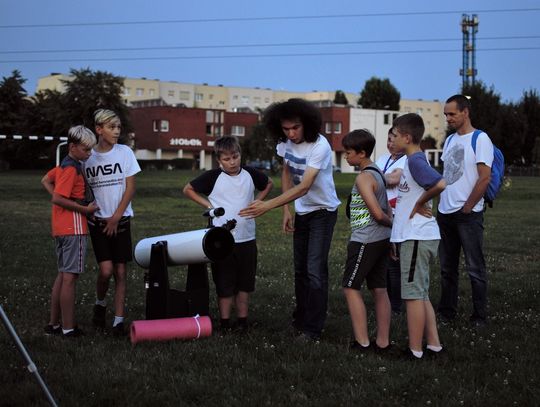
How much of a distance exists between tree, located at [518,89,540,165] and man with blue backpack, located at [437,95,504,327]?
76.5 m

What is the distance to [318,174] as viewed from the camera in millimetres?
6164

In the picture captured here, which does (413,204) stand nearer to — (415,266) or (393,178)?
(415,266)

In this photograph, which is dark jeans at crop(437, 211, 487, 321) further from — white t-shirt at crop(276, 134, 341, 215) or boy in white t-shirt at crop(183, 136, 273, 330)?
boy in white t-shirt at crop(183, 136, 273, 330)

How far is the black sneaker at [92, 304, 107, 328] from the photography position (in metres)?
6.68

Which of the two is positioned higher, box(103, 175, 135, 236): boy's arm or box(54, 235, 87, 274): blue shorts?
box(103, 175, 135, 236): boy's arm

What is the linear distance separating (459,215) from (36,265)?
21.4 ft

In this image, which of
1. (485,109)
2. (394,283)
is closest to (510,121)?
(485,109)

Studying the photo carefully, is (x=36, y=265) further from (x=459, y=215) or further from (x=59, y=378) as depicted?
(x=459, y=215)

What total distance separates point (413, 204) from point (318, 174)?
993mm

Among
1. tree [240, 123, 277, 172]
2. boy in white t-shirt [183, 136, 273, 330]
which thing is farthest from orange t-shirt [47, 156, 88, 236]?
tree [240, 123, 277, 172]

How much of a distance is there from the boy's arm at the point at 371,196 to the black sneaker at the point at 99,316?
9.14 feet

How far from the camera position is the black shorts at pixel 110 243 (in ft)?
21.1

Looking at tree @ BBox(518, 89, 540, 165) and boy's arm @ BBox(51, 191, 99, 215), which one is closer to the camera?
boy's arm @ BBox(51, 191, 99, 215)

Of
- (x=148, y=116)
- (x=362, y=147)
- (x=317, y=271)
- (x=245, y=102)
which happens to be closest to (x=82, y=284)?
(x=317, y=271)
